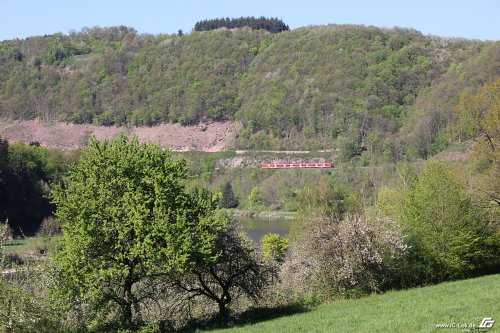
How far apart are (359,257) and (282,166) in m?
122

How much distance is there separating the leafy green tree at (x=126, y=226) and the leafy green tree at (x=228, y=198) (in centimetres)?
9937

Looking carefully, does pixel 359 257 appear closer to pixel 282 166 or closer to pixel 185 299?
pixel 185 299

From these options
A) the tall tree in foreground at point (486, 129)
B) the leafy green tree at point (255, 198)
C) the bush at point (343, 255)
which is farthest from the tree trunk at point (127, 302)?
the leafy green tree at point (255, 198)

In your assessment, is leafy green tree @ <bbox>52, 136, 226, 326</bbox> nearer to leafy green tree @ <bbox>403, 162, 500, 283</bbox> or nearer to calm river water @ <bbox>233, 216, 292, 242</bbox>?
leafy green tree @ <bbox>403, 162, 500, 283</bbox>

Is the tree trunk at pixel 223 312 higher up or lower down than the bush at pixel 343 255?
lower down

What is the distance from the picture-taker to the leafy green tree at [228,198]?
5009 inches

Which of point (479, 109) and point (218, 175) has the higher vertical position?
point (479, 109)

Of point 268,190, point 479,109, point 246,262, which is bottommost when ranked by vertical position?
point 268,190

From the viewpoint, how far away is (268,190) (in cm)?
12675

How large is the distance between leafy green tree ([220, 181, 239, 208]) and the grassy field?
97852 mm

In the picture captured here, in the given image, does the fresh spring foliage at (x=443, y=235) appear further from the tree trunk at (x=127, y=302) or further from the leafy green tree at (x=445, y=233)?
the tree trunk at (x=127, y=302)

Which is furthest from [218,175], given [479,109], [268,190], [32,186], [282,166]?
[479,109]

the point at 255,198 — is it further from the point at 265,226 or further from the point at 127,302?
the point at 127,302

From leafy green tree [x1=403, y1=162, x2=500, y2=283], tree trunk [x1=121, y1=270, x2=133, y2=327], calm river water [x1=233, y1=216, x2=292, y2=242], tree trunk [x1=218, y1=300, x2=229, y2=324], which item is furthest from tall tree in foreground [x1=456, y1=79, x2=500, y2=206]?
calm river water [x1=233, y1=216, x2=292, y2=242]
